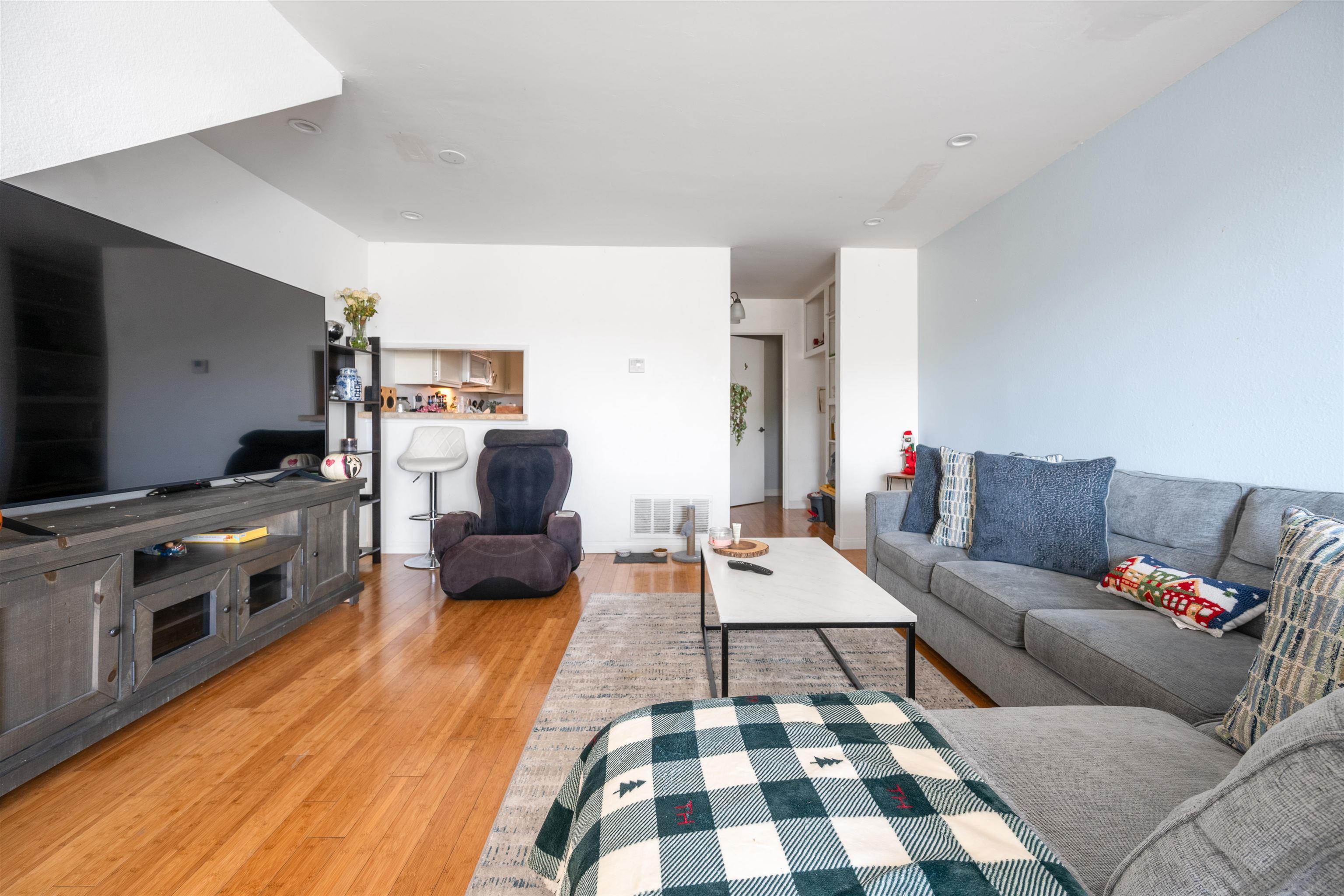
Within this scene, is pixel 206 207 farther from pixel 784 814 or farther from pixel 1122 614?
pixel 1122 614

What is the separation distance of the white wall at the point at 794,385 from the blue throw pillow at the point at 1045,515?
413 cm

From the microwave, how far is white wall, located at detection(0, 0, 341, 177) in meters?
3.33

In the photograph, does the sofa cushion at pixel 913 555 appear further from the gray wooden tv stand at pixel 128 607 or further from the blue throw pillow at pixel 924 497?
the gray wooden tv stand at pixel 128 607

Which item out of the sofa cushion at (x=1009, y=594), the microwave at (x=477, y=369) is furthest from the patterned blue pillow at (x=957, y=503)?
the microwave at (x=477, y=369)

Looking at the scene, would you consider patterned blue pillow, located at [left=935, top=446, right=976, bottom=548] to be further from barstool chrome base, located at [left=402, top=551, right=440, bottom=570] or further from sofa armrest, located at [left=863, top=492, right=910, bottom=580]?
barstool chrome base, located at [left=402, top=551, right=440, bottom=570]

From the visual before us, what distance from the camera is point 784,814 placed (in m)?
0.74

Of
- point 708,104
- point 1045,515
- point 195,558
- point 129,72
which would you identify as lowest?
point 195,558

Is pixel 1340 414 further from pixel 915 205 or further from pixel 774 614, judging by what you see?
pixel 915 205

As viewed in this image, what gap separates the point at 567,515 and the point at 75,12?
2778mm

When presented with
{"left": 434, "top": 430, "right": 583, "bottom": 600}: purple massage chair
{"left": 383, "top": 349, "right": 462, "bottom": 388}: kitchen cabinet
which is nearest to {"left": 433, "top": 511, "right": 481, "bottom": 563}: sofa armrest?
{"left": 434, "top": 430, "right": 583, "bottom": 600}: purple massage chair

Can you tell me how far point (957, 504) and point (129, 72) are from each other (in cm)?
341

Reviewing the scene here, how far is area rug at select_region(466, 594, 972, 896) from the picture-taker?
144cm

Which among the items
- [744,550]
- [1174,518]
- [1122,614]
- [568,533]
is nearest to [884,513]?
[744,550]

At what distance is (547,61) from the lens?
227cm
